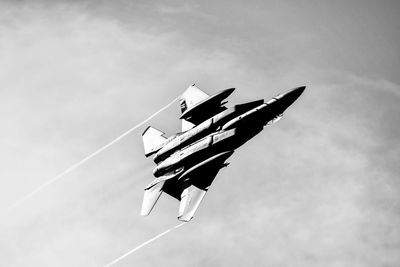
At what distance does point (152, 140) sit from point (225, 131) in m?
10.3

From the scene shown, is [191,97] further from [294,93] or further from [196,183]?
[294,93]

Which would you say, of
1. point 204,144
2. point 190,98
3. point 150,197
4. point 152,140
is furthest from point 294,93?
point 150,197

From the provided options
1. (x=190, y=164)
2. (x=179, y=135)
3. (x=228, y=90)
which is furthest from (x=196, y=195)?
(x=228, y=90)

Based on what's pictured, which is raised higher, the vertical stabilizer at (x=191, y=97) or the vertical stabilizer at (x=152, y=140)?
the vertical stabilizer at (x=191, y=97)

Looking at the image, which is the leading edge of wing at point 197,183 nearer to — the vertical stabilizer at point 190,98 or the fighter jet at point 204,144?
the fighter jet at point 204,144

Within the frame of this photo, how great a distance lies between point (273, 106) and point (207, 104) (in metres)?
6.53

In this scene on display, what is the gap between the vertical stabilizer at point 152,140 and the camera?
5824cm

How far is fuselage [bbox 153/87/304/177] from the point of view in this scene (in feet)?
170

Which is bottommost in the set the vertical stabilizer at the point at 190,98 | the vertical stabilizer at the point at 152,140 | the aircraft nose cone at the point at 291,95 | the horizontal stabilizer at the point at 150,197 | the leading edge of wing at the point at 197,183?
the leading edge of wing at the point at 197,183

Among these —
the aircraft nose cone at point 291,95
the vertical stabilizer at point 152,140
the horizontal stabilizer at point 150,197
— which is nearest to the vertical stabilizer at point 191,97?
the vertical stabilizer at point 152,140

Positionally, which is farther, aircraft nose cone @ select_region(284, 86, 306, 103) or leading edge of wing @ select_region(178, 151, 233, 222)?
aircraft nose cone @ select_region(284, 86, 306, 103)

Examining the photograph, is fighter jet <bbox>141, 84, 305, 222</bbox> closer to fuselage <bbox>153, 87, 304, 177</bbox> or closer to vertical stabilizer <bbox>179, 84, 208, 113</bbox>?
fuselage <bbox>153, 87, 304, 177</bbox>

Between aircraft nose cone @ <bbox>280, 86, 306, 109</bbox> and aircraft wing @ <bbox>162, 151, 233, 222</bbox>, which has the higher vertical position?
aircraft nose cone @ <bbox>280, 86, 306, 109</bbox>

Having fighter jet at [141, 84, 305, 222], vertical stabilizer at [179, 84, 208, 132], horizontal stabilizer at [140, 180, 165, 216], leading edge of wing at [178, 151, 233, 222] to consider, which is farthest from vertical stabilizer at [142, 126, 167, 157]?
leading edge of wing at [178, 151, 233, 222]
